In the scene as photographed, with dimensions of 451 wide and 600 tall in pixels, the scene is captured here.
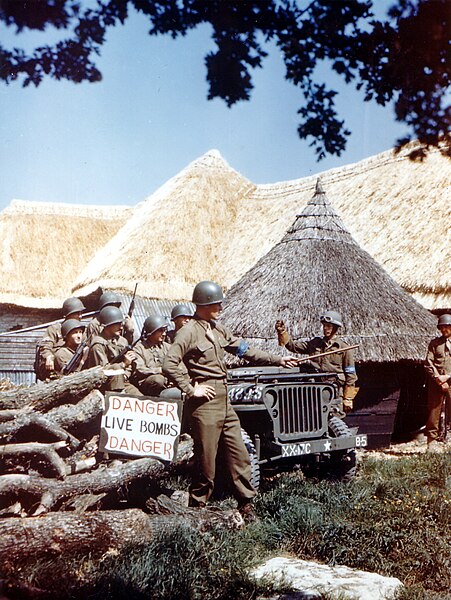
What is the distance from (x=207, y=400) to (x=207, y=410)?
93 millimetres

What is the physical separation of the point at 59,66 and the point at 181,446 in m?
4.06

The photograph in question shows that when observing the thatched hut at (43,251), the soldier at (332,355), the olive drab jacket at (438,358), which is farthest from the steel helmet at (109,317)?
the thatched hut at (43,251)

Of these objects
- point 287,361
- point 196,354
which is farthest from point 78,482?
point 287,361

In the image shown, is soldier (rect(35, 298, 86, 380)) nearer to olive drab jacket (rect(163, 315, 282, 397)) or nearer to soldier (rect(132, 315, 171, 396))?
soldier (rect(132, 315, 171, 396))

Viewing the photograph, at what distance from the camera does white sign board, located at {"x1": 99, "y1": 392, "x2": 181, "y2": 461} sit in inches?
220

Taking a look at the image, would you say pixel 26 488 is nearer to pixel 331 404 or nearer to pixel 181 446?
pixel 181 446

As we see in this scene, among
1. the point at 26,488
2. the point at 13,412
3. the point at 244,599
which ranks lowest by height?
the point at 244,599

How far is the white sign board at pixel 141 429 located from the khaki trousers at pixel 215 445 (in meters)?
0.21

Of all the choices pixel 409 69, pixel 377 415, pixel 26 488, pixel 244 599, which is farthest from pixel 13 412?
pixel 377 415

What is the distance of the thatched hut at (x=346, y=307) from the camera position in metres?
10.1

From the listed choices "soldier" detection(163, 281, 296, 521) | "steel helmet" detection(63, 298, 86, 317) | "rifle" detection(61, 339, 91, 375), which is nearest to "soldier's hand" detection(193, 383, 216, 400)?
"soldier" detection(163, 281, 296, 521)

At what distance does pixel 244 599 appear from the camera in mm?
3873

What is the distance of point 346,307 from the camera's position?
10.6 metres

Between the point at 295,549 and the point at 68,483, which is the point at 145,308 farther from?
the point at 295,549
